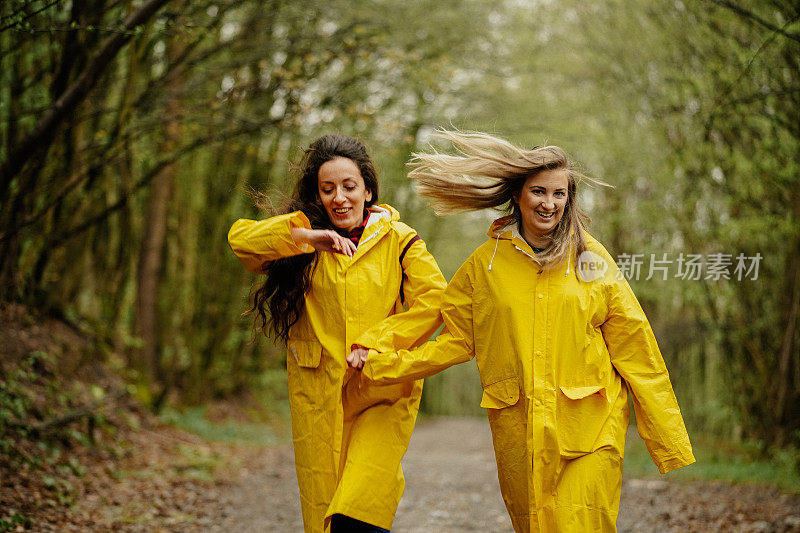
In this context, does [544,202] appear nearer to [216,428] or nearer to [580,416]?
[580,416]

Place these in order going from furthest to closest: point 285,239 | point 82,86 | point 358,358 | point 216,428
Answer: point 216,428, point 82,86, point 285,239, point 358,358

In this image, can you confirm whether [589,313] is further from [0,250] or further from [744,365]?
[744,365]

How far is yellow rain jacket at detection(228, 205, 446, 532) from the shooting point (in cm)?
357

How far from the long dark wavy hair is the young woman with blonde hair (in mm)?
482

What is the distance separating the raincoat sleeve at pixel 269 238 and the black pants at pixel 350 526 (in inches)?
52.0

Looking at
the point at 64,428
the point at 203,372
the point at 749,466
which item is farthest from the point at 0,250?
the point at 749,466

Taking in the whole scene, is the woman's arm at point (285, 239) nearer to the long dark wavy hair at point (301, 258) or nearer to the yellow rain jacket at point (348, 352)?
the yellow rain jacket at point (348, 352)

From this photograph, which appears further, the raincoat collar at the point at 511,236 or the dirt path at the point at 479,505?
the dirt path at the point at 479,505

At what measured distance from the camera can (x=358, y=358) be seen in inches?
140

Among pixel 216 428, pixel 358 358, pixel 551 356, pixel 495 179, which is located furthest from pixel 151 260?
pixel 551 356

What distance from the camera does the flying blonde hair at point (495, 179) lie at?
3.58 m

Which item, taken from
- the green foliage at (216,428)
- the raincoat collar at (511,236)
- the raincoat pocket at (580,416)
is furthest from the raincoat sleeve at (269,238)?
the green foliage at (216,428)

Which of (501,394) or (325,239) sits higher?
(325,239)

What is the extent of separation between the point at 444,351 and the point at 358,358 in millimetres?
437
